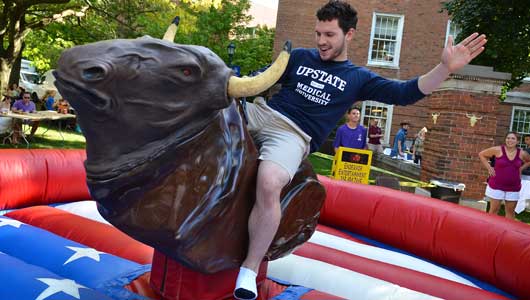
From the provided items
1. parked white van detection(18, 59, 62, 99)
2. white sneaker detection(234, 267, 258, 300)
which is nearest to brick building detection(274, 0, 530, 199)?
parked white van detection(18, 59, 62, 99)

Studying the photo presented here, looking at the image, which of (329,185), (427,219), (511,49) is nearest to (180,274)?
(427,219)

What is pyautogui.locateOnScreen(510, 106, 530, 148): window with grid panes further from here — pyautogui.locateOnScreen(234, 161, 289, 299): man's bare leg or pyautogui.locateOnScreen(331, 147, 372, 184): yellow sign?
pyautogui.locateOnScreen(234, 161, 289, 299): man's bare leg

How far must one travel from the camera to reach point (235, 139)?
1.99m

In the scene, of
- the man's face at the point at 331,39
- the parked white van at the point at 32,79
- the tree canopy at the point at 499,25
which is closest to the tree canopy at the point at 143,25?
the parked white van at the point at 32,79

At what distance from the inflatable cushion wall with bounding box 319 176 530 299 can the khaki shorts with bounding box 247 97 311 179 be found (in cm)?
237

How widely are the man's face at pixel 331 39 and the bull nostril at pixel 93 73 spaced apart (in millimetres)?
1243

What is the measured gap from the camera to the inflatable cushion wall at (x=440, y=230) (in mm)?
3781

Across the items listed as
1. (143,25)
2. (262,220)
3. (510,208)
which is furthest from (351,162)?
(143,25)

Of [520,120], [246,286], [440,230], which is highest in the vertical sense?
[520,120]

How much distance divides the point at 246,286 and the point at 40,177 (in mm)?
3458

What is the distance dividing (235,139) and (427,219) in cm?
303

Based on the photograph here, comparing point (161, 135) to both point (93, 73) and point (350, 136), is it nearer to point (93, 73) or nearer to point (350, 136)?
point (93, 73)

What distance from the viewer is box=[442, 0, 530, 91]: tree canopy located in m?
8.90

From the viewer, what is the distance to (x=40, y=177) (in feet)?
15.5
